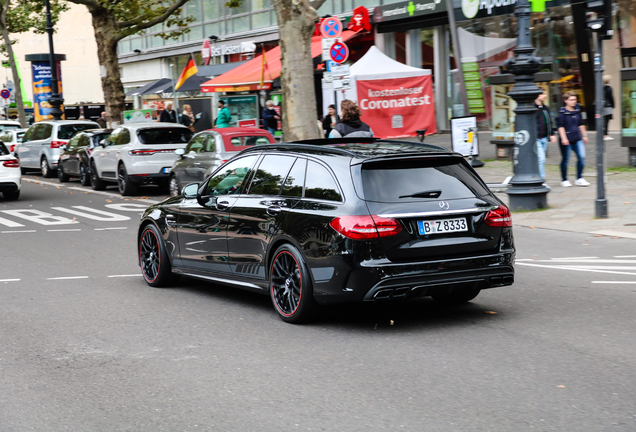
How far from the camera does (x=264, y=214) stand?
7.24 metres

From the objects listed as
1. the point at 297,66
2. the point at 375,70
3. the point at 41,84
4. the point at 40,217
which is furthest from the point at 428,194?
the point at 41,84

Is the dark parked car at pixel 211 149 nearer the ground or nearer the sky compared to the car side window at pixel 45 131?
nearer the ground

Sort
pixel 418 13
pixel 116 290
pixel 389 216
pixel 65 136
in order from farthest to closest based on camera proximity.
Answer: pixel 418 13, pixel 65 136, pixel 116 290, pixel 389 216

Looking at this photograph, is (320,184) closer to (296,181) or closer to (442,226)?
(296,181)

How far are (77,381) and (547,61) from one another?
23725 millimetres

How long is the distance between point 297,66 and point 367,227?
40.4ft

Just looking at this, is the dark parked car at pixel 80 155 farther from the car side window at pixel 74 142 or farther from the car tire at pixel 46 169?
the car tire at pixel 46 169

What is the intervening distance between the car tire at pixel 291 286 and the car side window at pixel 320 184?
47cm

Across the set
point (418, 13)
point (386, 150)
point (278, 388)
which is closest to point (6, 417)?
point (278, 388)

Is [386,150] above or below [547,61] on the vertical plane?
below

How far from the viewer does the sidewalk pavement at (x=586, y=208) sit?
40.3ft

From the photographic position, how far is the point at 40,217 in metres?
15.9

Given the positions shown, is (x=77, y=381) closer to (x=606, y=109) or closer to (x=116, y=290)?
(x=116, y=290)

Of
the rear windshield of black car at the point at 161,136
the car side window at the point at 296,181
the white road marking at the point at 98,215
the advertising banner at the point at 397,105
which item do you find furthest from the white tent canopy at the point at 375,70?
the car side window at the point at 296,181
